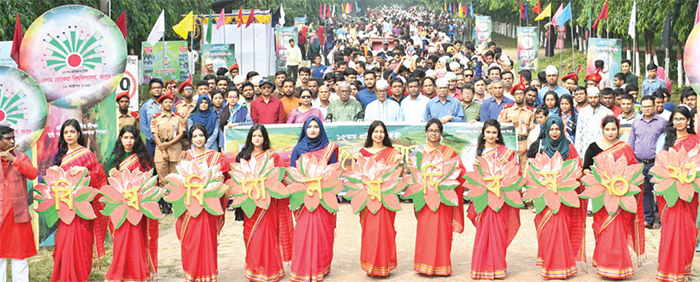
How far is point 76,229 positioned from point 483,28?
88.3ft

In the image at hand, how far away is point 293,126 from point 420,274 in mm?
A: 3811

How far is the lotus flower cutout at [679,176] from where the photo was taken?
7.93 meters

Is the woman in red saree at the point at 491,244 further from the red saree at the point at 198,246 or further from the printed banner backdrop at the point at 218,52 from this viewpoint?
the printed banner backdrop at the point at 218,52

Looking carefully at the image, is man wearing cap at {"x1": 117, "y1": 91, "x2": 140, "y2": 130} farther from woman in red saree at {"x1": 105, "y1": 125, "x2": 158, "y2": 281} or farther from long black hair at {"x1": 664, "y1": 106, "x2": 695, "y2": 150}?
long black hair at {"x1": 664, "y1": 106, "x2": 695, "y2": 150}

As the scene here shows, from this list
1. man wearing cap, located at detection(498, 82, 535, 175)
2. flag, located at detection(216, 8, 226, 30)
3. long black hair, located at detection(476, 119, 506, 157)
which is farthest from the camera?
flag, located at detection(216, 8, 226, 30)

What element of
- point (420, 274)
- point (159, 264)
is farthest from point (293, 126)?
point (420, 274)

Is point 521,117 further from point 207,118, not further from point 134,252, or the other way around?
point 134,252

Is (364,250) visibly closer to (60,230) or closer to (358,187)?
(358,187)

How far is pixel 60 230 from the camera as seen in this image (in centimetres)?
801

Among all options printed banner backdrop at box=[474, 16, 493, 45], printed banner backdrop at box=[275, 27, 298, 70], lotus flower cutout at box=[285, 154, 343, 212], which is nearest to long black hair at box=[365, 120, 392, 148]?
lotus flower cutout at box=[285, 154, 343, 212]

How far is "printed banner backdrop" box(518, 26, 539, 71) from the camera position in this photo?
2441cm

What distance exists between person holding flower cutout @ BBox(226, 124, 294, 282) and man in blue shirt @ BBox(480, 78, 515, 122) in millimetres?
4481

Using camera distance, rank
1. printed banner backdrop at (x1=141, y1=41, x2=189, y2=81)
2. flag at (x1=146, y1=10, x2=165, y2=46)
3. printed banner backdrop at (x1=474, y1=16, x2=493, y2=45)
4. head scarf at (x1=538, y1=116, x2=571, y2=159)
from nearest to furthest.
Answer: head scarf at (x1=538, y1=116, x2=571, y2=159) < flag at (x1=146, y1=10, x2=165, y2=46) < printed banner backdrop at (x1=141, y1=41, x2=189, y2=81) < printed banner backdrop at (x1=474, y1=16, x2=493, y2=45)

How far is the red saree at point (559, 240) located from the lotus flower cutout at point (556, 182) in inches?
5.0
